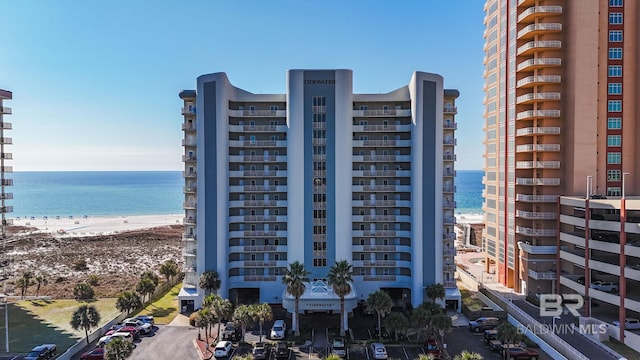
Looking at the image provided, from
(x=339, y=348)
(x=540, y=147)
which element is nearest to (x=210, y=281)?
(x=339, y=348)

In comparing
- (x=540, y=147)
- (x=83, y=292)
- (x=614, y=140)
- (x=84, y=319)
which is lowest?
(x=83, y=292)

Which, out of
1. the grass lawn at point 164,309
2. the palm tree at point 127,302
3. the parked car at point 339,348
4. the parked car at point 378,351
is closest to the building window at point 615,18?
the parked car at point 378,351

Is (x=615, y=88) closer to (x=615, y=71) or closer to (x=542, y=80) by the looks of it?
(x=615, y=71)

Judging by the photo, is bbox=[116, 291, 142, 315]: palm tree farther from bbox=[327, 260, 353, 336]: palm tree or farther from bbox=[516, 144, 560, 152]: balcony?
bbox=[516, 144, 560, 152]: balcony

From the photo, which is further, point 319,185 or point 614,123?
point 319,185

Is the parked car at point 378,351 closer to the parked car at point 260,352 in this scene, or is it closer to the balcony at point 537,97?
the parked car at point 260,352

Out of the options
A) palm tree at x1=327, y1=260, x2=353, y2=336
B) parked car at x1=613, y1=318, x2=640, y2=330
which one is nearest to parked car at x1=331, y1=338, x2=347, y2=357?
palm tree at x1=327, y1=260, x2=353, y2=336

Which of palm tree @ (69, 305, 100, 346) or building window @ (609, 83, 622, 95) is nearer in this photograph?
palm tree @ (69, 305, 100, 346)
